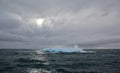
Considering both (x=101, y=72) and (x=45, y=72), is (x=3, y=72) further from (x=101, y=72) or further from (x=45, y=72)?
(x=101, y=72)

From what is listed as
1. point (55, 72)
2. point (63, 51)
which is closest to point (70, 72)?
point (55, 72)

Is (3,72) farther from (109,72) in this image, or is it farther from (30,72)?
(109,72)

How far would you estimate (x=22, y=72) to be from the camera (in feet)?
78.7

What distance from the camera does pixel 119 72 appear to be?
23.8 m

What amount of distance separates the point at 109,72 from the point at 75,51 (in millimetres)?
64255

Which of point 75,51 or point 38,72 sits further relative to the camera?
point 75,51

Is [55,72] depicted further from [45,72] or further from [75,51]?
[75,51]

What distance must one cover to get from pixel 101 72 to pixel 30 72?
10.4 m

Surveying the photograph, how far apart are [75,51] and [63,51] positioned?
6369mm

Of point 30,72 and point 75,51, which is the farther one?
point 75,51

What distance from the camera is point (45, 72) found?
961 inches

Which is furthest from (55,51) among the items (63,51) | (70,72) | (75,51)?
(70,72)

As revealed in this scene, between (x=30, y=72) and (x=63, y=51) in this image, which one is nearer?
(x=30, y=72)

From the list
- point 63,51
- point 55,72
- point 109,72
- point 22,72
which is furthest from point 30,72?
point 63,51
